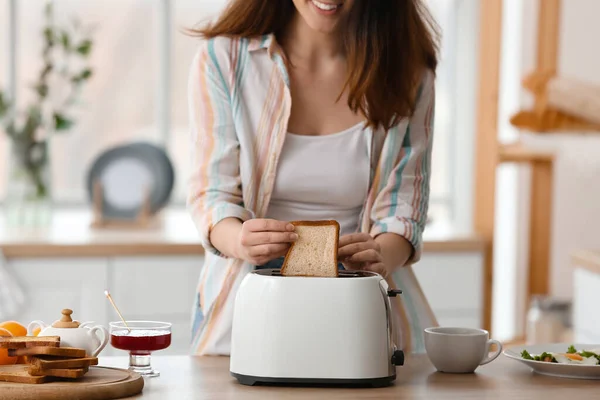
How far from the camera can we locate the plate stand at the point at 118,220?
122 inches

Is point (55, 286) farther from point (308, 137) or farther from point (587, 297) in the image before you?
point (587, 297)

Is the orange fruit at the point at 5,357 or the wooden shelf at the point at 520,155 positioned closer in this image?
the orange fruit at the point at 5,357

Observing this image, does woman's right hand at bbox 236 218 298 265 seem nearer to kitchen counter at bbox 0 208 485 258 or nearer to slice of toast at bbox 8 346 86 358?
slice of toast at bbox 8 346 86 358

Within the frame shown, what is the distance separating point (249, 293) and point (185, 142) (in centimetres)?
233

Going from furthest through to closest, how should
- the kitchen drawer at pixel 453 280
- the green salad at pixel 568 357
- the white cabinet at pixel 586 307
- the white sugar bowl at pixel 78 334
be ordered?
the kitchen drawer at pixel 453 280 < the white cabinet at pixel 586 307 < the green salad at pixel 568 357 < the white sugar bowl at pixel 78 334

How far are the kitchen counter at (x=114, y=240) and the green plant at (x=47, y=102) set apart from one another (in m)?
0.21

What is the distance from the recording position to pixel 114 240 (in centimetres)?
282

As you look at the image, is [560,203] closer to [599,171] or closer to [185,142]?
[599,171]

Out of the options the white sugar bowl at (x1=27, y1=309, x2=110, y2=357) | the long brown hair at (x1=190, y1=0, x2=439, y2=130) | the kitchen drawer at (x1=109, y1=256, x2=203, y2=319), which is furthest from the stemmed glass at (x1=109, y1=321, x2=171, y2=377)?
the kitchen drawer at (x1=109, y1=256, x2=203, y2=319)

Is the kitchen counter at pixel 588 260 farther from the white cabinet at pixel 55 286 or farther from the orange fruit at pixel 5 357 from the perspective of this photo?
the orange fruit at pixel 5 357

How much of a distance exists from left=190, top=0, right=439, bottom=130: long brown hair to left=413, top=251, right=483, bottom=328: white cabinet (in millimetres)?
1255

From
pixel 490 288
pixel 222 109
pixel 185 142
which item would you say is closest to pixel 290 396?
pixel 222 109

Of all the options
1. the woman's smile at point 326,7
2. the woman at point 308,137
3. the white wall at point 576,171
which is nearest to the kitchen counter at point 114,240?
the white wall at point 576,171

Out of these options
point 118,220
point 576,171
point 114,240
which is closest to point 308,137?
point 114,240
